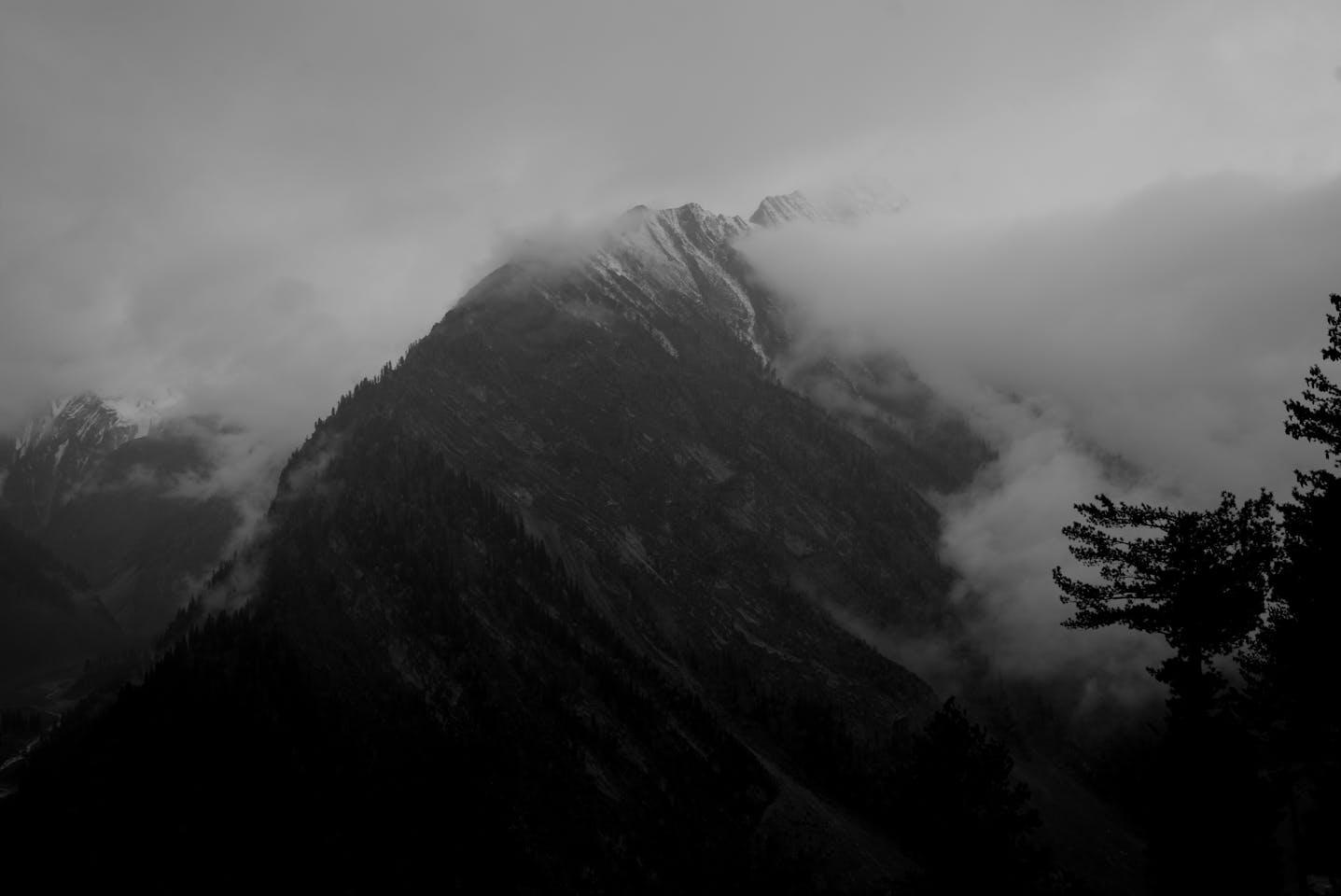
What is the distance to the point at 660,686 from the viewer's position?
191 m

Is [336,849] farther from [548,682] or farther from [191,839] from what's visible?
[548,682]

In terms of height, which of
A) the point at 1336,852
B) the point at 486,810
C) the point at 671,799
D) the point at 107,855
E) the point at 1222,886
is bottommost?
the point at 107,855

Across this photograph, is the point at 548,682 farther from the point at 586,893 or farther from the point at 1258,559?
the point at 1258,559

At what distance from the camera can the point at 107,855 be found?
4732 inches

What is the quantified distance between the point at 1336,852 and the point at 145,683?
158 metres

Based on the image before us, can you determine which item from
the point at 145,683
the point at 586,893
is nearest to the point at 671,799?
the point at 586,893

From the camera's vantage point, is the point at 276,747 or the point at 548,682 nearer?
the point at 276,747

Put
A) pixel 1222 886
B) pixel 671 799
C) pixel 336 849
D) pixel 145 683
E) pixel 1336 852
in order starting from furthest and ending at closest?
pixel 671 799, pixel 145 683, pixel 336 849, pixel 1336 852, pixel 1222 886

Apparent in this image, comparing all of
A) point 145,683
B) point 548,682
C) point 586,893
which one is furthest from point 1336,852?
point 145,683

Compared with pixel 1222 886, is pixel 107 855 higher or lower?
lower

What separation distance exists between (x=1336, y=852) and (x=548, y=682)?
14179 cm

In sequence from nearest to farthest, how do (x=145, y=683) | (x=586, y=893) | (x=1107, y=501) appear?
(x=1107, y=501), (x=586, y=893), (x=145, y=683)

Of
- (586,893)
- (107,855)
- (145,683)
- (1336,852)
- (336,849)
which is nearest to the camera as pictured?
(1336,852)

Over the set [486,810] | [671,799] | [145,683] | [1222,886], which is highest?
[1222,886]
